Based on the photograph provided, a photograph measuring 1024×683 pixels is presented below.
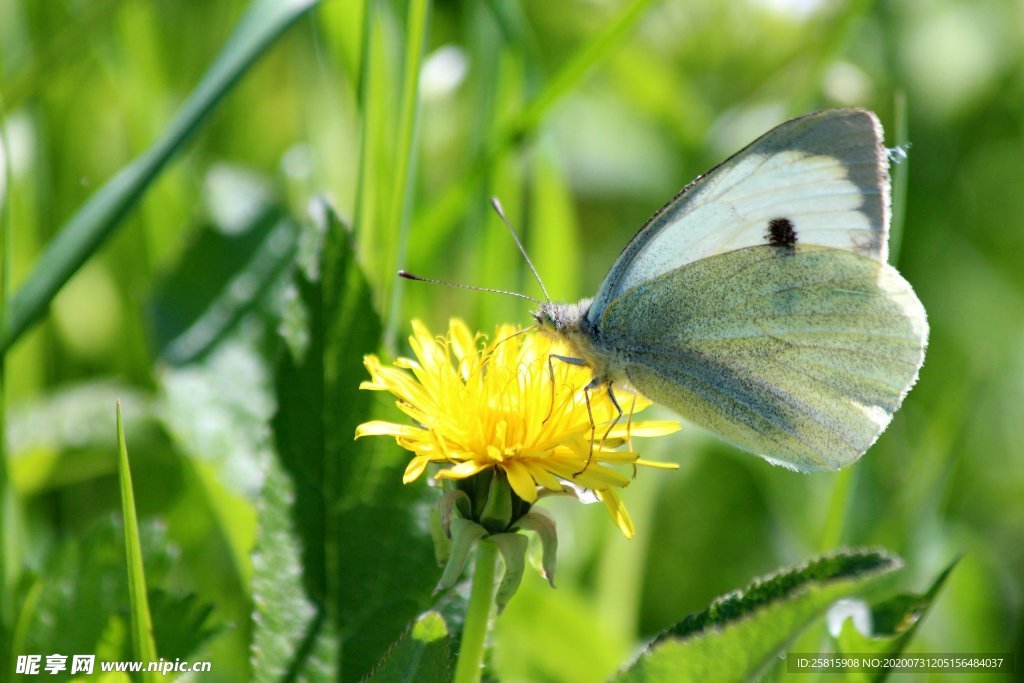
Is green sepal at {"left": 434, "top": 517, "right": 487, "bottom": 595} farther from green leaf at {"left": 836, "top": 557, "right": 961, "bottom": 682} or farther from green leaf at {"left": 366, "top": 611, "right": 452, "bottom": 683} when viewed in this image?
green leaf at {"left": 836, "top": 557, "right": 961, "bottom": 682}

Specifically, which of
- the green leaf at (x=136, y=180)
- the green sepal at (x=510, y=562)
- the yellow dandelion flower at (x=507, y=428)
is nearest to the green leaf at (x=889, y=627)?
the yellow dandelion flower at (x=507, y=428)

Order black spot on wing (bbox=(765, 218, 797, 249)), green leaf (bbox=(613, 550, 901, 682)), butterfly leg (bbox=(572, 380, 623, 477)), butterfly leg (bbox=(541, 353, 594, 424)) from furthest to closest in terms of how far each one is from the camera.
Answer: black spot on wing (bbox=(765, 218, 797, 249)), butterfly leg (bbox=(541, 353, 594, 424)), butterfly leg (bbox=(572, 380, 623, 477)), green leaf (bbox=(613, 550, 901, 682))

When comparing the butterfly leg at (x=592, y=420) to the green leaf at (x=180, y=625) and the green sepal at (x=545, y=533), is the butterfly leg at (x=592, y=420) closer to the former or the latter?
the green sepal at (x=545, y=533)

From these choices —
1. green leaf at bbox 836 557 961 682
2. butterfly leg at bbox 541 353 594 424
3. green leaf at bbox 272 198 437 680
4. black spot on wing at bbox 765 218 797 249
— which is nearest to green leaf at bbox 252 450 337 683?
green leaf at bbox 272 198 437 680

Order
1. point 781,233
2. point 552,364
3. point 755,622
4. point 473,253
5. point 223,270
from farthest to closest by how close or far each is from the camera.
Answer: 1. point 473,253
2. point 223,270
3. point 781,233
4. point 552,364
5. point 755,622

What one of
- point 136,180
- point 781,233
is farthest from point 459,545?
point 781,233

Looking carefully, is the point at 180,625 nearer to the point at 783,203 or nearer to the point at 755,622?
the point at 755,622
